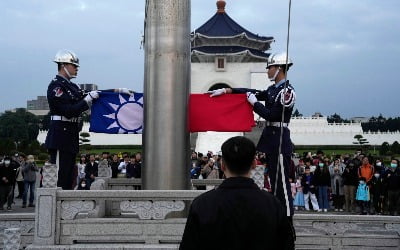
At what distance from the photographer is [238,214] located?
2428 mm

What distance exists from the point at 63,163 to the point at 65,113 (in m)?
0.64

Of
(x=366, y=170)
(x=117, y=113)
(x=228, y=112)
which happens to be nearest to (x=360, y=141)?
(x=366, y=170)

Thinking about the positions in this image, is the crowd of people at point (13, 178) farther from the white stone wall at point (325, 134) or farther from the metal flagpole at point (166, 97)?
the white stone wall at point (325, 134)

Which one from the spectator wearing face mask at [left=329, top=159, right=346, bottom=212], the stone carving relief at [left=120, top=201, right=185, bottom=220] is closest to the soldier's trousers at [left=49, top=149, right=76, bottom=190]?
the stone carving relief at [left=120, top=201, right=185, bottom=220]

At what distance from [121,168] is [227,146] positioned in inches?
517

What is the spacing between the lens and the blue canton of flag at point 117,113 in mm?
6602

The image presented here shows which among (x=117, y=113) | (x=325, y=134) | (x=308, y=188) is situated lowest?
(x=308, y=188)

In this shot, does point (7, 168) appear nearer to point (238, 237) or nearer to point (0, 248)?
point (0, 248)

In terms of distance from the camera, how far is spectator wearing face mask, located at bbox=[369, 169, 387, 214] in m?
13.2

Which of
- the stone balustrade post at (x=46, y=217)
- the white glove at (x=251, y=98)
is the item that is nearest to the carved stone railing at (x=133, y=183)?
the white glove at (x=251, y=98)

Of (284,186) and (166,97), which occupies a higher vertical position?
(166,97)

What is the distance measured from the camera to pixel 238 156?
2535 mm

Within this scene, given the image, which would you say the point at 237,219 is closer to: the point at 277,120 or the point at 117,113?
the point at 277,120

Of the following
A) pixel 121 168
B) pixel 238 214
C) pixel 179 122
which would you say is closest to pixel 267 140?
pixel 179 122
